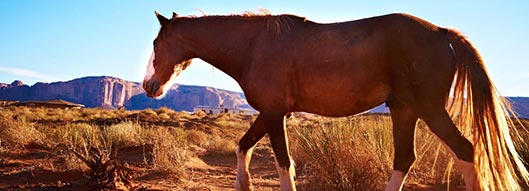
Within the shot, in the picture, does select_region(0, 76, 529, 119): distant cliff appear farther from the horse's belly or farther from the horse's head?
the horse's belly

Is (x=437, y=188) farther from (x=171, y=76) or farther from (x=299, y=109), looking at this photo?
(x=171, y=76)

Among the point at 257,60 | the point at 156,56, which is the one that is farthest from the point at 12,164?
the point at 257,60

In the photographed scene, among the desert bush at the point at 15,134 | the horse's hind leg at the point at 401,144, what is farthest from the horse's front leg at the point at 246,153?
the desert bush at the point at 15,134

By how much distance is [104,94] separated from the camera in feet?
510

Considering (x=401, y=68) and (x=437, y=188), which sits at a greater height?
(x=401, y=68)

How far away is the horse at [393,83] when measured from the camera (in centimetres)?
372

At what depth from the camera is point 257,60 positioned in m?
4.50

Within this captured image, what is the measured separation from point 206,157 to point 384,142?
6.40 m

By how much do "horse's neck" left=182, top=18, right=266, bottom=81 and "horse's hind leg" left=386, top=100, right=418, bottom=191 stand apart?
1.69 m

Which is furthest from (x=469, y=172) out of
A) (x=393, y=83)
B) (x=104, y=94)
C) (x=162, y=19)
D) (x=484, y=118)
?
(x=104, y=94)

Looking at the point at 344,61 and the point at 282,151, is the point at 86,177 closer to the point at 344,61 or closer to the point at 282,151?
the point at 282,151

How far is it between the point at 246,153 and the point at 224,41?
4.40 ft

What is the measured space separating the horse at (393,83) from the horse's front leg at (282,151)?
1cm

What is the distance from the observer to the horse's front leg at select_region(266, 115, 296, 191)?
4.32m
